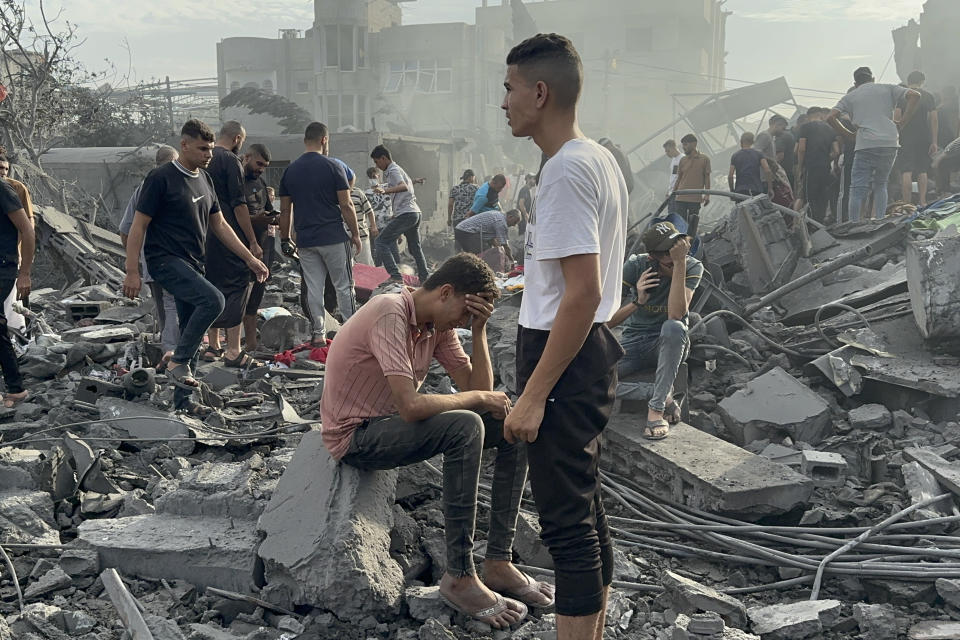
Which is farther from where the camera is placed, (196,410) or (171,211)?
(196,410)

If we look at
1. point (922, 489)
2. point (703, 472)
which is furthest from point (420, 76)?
point (922, 489)

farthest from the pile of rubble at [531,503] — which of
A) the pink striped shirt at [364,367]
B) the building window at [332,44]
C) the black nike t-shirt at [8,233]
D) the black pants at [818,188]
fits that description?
the building window at [332,44]

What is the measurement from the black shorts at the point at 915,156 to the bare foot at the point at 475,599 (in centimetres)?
930

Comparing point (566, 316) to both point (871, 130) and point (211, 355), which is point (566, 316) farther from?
point (871, 130)

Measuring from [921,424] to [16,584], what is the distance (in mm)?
5252

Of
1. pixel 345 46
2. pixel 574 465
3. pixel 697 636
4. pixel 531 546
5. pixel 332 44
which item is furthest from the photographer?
pixel 332 44

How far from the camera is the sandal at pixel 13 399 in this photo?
591 cm

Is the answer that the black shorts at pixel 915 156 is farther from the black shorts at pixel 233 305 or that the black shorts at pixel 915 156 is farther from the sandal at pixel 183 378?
the sandal at pixel 183 378

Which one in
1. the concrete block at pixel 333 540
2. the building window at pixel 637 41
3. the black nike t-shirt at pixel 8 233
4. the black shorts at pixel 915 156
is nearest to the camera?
the concrete block at pixel 333 540

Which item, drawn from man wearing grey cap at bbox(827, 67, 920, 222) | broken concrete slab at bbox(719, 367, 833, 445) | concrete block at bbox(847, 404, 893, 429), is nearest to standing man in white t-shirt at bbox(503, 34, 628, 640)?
broken concrete slab at bbox(719, 367, 833, 445)

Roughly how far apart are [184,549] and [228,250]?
353cm

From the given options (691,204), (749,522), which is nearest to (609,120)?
(691,204)

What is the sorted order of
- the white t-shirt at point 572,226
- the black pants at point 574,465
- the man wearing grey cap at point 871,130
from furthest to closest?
the man wearing grey cap at point 871,130 < the black pants at point 574,465 < the white t-shirt at point 572,226

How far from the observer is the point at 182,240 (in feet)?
18.1
